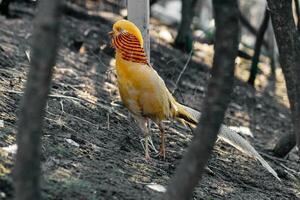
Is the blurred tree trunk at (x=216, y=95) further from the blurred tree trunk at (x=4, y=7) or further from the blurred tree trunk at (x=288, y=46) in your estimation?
→ the blurred tree trunk at (x=4, y=7)

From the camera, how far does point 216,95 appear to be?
9.82 ft

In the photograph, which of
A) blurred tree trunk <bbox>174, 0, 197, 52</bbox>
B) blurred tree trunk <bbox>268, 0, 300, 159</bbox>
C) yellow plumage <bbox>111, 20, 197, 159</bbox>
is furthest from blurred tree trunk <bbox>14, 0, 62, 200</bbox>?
blurred tree trunk <bbox>174, 0, 197, 52</bbox>

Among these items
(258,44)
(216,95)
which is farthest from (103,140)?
(258,44)

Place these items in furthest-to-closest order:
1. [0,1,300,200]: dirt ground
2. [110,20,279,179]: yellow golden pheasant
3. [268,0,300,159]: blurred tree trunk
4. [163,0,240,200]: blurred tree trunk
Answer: [110,20,279,179]: yellow golden pheasant < [268,0,300,159]: blurred tree trunk < [0,1,300,200]: dirt ground < [163,0,240,200]: blurred tree trunk

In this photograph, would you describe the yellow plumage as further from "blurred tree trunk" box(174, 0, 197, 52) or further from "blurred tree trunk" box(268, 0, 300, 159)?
"blurred tree trunk" box(174, 0, 197, 52)

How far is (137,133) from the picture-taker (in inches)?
237

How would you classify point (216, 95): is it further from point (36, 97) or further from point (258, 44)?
point (258, 44)

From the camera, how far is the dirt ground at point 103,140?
4.22m

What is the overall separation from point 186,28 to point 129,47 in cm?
771

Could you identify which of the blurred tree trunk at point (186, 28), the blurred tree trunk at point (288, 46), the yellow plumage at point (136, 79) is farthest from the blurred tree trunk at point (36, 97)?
the blurred tree trunk at point (186, 28)

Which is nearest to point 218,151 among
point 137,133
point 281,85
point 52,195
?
point 137,133

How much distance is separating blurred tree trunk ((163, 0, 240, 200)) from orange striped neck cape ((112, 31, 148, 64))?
1801mm

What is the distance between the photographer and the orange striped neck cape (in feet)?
15.7

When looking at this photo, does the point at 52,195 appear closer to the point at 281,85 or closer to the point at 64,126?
the point at 64,126
